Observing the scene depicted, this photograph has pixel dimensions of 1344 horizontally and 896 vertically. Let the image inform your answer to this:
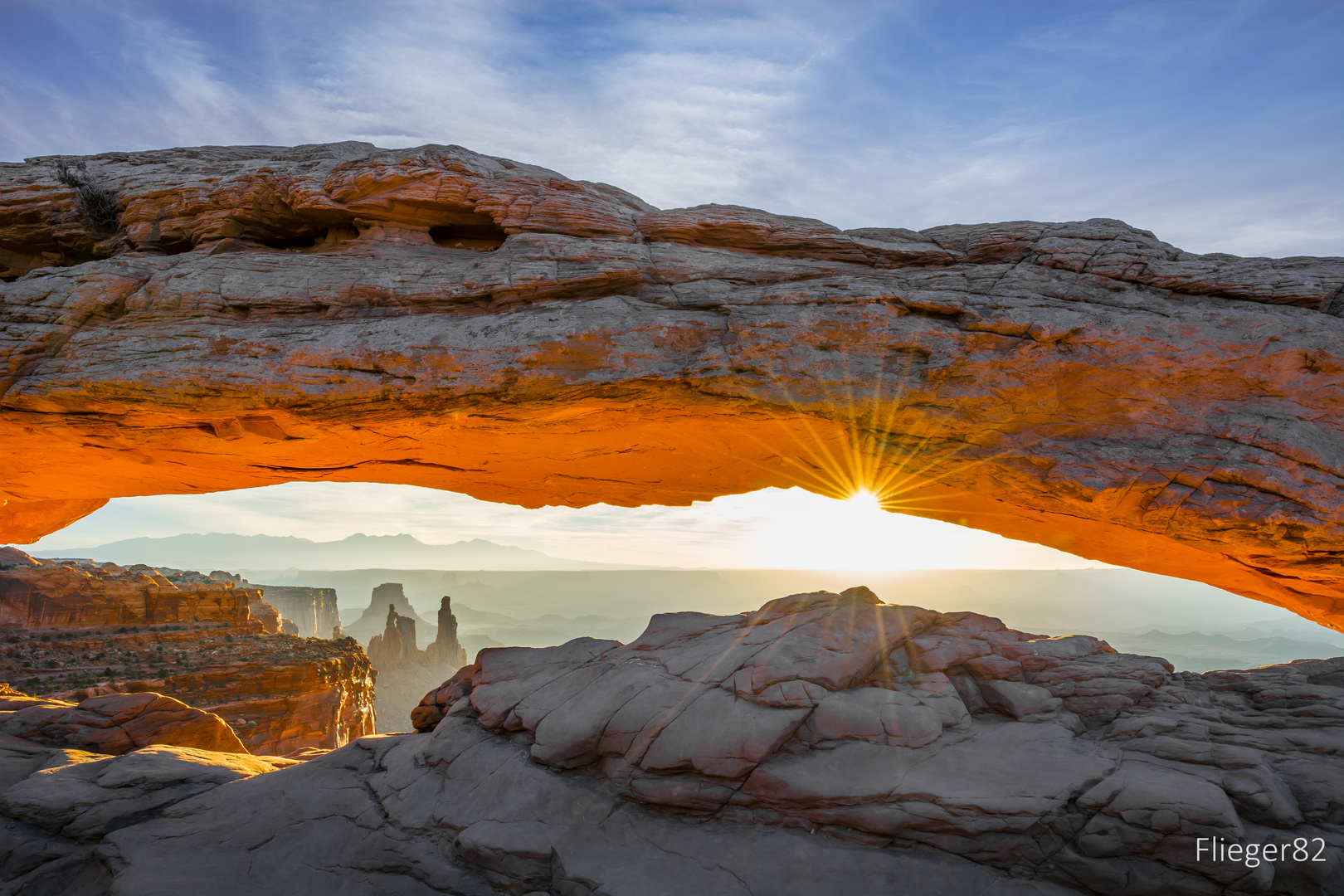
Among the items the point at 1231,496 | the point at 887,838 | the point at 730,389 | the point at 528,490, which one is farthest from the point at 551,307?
the point at 1231,496

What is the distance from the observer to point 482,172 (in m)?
15.1

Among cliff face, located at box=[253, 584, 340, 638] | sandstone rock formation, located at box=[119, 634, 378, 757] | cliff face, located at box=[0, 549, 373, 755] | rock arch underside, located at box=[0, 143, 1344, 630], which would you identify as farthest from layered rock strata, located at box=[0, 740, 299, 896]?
cliff face, located at box=[253, 584, 340, 638]

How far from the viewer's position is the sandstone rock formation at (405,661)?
9019 centimetres

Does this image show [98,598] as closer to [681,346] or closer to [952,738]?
[681,346]

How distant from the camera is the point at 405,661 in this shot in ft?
319

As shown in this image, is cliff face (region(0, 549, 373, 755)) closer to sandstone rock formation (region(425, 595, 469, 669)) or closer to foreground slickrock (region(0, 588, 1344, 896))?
foreground slickrock (region(0, 588, 1344, 896))

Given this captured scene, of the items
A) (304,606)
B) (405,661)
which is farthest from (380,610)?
(405,661)

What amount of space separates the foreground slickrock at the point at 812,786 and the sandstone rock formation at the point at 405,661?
83543 millimetres

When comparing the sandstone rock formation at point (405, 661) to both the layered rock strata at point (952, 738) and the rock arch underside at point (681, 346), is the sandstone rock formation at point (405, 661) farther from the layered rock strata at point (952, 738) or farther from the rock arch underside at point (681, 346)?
the layered rock strata at point (952, 738)

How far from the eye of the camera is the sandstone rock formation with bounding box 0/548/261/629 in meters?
46.0

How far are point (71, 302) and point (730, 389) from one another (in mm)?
15083

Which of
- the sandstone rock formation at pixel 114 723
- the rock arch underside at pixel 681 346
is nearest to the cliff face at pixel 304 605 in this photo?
the sandstone rock formation at pixel 114 723

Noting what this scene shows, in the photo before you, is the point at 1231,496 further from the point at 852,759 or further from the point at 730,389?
the point at 730,389

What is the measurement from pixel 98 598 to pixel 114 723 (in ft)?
146
